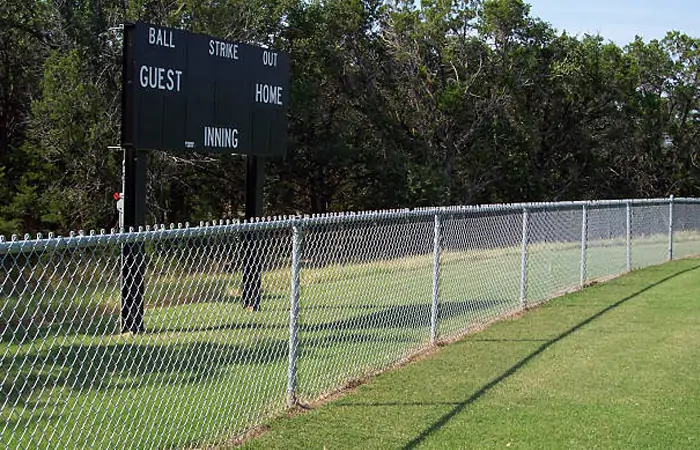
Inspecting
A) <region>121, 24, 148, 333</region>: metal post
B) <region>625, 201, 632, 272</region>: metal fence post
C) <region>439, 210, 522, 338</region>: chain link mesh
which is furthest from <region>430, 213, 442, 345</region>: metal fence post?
<region>625, 201, 632, 272</region>: metal fence post

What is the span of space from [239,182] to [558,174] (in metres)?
15.5

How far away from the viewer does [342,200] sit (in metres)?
29.0

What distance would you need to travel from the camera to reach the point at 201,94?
10.1 m

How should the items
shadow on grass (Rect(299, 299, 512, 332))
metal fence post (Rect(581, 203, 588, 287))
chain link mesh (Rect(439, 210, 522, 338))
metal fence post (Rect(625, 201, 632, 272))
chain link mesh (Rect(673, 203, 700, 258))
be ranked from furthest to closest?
chain link mesh (Rect(673, 203, 700, 258)) < metal fence post (Rect(625, 201, 632, 272)) < metal fence post (Rect(581, 203, 588, 287)) < chain link mesh (Rect(439, 210, 522, 338)) < shadow on grass (Rect(299, 299, 512, 332))

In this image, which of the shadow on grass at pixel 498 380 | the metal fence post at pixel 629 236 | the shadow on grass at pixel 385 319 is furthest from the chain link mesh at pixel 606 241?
the shadow on grass at pixel 385 319

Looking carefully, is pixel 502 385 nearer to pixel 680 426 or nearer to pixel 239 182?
pixel 680 426

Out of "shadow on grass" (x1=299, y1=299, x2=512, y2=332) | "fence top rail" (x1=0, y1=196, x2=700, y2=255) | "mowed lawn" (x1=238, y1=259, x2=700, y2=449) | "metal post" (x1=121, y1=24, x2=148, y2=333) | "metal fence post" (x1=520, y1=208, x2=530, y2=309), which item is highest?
"metal post" (x1=121, y1=24, x2=148, y2=333)

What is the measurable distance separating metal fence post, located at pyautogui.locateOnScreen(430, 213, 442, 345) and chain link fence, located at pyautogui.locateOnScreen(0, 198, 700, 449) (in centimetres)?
2

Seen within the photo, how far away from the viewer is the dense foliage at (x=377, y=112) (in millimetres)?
19781

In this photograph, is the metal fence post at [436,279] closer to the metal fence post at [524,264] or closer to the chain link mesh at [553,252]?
the metal fence post at [524,264]

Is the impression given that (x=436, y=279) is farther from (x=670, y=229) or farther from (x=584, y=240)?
(x=670, y=229)

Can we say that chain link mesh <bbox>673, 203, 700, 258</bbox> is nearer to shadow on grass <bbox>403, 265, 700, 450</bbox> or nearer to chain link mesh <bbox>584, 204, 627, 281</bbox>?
chain link mesh <bbox>584, 204, 627, 281</bbox>

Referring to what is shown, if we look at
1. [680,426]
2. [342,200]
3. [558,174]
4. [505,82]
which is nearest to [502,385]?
[680,426]

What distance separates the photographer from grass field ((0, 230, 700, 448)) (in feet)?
16.4
